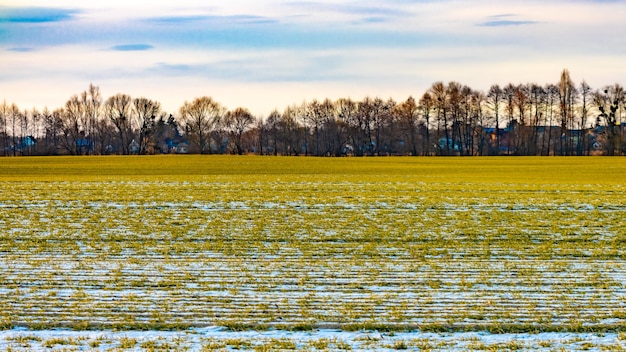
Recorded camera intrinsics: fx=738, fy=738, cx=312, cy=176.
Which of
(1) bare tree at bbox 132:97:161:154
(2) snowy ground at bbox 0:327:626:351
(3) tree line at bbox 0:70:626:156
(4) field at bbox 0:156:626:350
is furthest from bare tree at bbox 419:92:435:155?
(2) snowy ground at bbox 0:327:626:351

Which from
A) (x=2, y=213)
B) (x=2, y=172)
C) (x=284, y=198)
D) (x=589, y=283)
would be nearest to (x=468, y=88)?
(x=2, y=172)

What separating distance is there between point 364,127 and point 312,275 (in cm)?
9698

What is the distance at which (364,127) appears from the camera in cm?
10906

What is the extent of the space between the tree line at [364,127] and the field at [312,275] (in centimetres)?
7857

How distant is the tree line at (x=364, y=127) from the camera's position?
101438 mm

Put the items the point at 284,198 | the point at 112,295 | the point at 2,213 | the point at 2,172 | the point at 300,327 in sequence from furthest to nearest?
1. the point at 2,172
2. the point at 284,198
3. the point at 2,213
4. the point at 112,295
5. the point at 300,327

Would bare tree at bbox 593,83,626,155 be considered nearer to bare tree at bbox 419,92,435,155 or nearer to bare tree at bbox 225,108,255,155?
bare tree at bbox 419,92,435,155

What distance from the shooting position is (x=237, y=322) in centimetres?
962

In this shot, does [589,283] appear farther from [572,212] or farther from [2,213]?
[2,213]

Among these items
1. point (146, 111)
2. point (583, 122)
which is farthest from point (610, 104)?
point (146, 111)

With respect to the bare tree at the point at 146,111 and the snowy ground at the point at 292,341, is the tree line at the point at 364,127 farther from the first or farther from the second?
the snowy ground at the point at 292,341

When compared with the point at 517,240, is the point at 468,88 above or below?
above

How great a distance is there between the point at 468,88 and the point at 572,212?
85.4 meters

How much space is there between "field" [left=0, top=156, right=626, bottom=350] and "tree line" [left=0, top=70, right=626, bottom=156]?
7857cm
